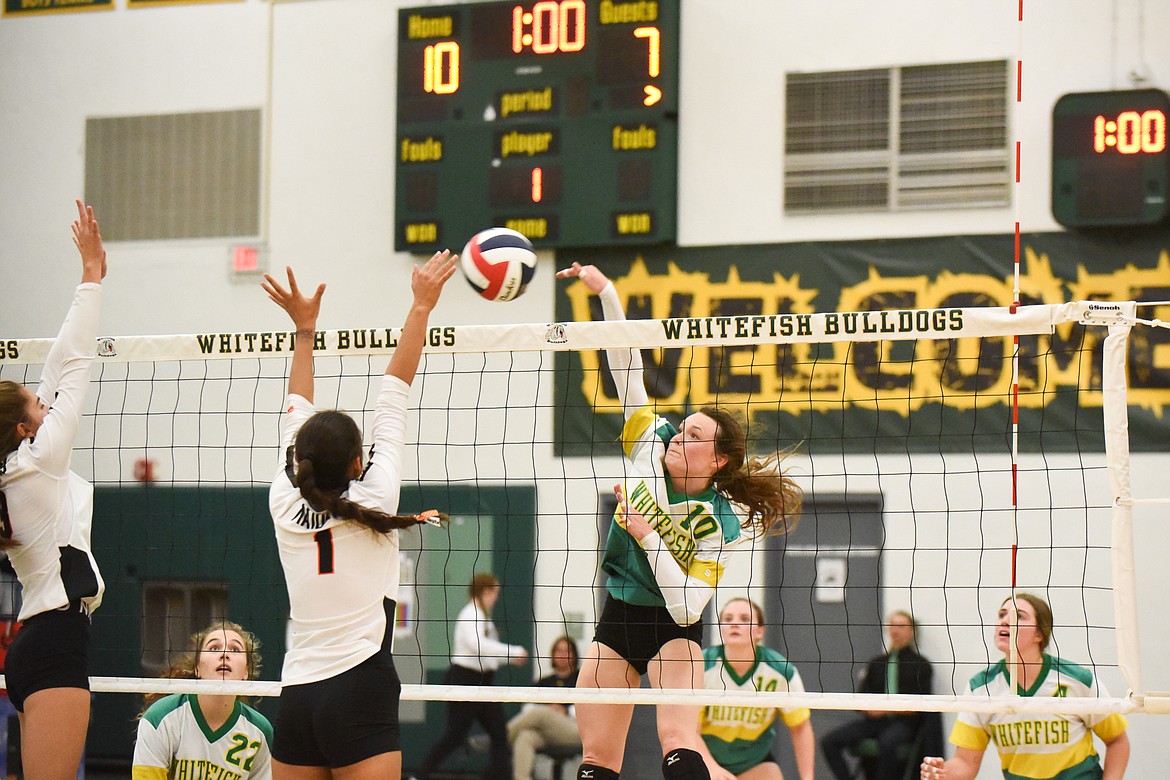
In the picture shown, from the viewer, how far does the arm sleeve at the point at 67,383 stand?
12.9 feet

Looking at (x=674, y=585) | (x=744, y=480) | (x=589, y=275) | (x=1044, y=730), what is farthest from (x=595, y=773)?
(x=1044, y=730)

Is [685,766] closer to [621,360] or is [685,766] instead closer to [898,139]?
[621,360]

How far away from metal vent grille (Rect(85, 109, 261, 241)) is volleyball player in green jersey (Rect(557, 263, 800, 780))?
633 cm

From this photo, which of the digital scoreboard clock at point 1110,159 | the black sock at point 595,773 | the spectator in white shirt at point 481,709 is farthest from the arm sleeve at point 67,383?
the digital scoreboard clock at point 1110,159

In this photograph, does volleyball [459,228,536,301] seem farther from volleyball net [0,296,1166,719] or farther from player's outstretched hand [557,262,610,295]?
volleyball net [0,296,1166,719]

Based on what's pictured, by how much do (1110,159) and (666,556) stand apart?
5.25 meters

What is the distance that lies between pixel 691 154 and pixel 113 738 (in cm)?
591

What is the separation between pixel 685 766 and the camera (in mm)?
4242

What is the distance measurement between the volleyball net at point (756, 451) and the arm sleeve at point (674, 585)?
3023 millimetres

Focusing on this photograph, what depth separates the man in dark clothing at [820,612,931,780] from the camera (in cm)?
838

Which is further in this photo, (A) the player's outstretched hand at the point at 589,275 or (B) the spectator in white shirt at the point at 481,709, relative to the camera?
(B) the spectator in white shirt at the point at 481,709

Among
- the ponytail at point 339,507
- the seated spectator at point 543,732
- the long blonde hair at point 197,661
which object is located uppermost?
the ponytail at point 339,507

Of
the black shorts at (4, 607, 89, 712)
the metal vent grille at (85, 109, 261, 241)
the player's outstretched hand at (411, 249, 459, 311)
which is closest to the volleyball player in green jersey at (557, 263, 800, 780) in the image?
the player's outstretched hand at (411, 249, 459, 311)

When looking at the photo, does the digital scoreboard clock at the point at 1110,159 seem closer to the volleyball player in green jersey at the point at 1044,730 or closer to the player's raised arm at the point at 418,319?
the volleyball player in green jersey at the point at 1044,730
